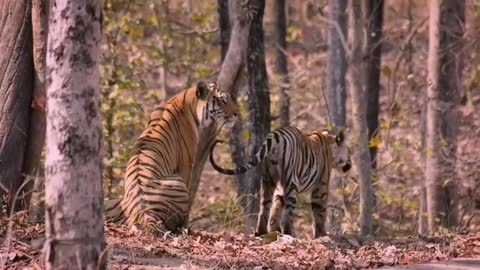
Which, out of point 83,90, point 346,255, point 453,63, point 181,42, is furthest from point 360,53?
point 181,42

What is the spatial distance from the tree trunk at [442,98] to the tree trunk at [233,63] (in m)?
4.03

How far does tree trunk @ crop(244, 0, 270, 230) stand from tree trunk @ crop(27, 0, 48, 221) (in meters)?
3.38

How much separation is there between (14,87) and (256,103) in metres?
3.84

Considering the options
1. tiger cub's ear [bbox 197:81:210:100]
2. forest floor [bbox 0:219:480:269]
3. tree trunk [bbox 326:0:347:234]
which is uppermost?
tree trunk [bbox 326:0:347:234]

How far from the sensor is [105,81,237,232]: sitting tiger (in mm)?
9258

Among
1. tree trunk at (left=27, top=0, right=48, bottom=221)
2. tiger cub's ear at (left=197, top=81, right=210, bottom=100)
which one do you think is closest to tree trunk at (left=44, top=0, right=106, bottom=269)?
tree trunk at (left=27, top=0, right=48, bottom=221)

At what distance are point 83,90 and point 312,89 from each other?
17.2 m

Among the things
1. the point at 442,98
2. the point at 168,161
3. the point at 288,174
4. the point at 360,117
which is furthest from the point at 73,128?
the point at 442,98

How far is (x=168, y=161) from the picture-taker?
9859mm

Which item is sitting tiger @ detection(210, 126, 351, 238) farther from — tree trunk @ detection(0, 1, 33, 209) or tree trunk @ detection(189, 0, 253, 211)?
tree trunk @ detection(0, 1, 33, 209)

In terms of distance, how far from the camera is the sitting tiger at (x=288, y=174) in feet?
33.1

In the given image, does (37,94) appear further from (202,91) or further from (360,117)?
(360,117)

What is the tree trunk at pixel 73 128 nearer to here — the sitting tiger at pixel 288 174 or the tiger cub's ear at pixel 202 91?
the sitting tiger at pixel 288 174

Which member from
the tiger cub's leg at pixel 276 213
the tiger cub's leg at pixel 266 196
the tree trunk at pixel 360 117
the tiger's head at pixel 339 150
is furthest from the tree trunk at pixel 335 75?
the tiger cub's leg at pixel 276 213
